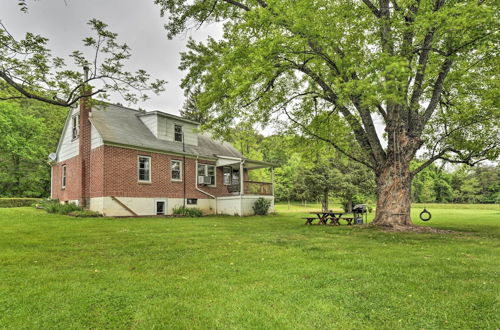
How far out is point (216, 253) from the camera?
21.7 ft

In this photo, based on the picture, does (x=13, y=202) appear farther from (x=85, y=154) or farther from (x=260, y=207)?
(x=260, y=207)

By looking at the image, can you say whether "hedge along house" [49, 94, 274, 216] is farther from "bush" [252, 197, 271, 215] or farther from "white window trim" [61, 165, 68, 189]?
"bush" [252, 197, 271, 215]

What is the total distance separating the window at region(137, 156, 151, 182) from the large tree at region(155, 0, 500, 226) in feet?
20.2

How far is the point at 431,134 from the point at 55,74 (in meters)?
14.1

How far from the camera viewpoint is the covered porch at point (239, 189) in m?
20.3

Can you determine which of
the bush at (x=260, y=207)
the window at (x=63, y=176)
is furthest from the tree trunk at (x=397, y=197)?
the window at (x=63, y=176)

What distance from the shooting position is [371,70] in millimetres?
8820

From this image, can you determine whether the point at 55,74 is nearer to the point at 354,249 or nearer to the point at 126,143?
the point at 126,143

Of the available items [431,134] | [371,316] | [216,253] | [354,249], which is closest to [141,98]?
[216,253]

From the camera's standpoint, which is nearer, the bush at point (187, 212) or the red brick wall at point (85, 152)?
the red brick wall at point (85, 152)

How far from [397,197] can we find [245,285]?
9.06 meters

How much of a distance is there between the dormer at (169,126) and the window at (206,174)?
1.93 metres

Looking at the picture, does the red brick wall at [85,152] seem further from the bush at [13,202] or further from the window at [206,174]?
the bush at [13,202]

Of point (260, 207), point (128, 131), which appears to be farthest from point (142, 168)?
point (260, 207)
